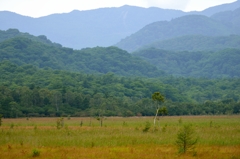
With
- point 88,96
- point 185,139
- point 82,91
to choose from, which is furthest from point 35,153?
point 82,91

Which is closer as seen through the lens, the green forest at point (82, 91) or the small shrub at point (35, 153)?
the small shrub at point (35, 153)

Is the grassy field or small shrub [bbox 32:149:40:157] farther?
the grassy field

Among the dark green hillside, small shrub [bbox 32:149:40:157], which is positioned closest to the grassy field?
small shrub [bbox 32:149:40:157]

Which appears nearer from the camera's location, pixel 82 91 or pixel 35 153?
pixel 35 153

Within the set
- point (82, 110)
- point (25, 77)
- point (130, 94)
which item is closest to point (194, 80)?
point (130, 94)

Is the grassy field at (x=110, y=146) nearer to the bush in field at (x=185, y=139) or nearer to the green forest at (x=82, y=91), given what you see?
the bush in field at (x=185, y=139)

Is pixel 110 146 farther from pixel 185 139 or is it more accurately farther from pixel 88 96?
pixel 88 96

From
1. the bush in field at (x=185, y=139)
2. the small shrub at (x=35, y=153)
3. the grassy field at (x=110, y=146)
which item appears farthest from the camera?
the bush in field at (x=185, y=139)

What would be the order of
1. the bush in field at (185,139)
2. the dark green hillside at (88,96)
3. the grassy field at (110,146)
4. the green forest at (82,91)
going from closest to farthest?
the grassy field at (110,146)
the bush in field at (185,139)
the dark green hillside at (88,96)
the green forest at (82,91)

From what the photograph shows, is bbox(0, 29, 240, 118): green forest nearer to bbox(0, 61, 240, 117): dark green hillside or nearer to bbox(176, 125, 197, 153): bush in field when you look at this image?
bbox(0, 61, 240, 117): dark green hillside

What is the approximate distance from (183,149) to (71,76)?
9505 cm

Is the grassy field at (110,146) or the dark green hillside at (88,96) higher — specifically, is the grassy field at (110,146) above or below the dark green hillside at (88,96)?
below

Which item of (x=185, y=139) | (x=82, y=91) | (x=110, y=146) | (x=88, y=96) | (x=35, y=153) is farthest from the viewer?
(x=82, y=91)

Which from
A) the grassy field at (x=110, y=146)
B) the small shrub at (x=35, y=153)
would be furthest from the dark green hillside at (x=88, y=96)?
the small shrub at (x=35, y=153)
